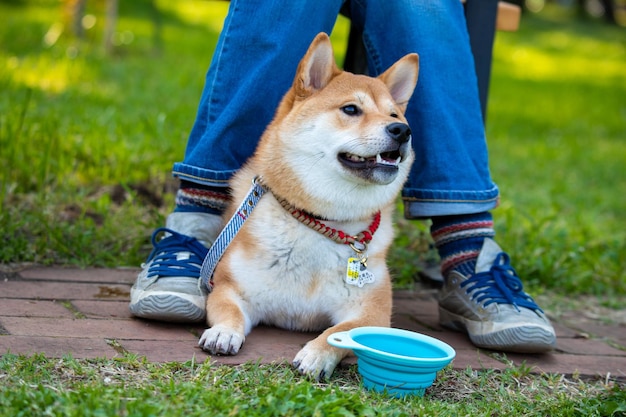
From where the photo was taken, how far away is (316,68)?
2574 mm

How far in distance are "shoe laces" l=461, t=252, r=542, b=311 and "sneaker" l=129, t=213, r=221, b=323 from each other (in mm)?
943

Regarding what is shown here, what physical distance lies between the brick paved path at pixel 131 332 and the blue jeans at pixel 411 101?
0.49m

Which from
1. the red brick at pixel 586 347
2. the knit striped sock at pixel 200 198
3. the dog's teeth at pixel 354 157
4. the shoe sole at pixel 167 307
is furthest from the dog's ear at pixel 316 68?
the red brick at pixel 586 347

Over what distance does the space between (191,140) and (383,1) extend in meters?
0.87

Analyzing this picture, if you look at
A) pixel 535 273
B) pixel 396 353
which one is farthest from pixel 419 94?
pixel 535 273

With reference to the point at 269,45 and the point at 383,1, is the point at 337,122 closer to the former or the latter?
the point at 269,45

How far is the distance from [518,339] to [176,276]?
1142 millimetres

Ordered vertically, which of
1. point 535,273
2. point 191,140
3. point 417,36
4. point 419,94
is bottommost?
point 535,273

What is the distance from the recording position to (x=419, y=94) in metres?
2.80

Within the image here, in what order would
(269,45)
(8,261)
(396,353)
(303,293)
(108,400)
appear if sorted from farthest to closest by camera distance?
(8,261) < (269,45) < (303,293) < (396,353) < (108,400)

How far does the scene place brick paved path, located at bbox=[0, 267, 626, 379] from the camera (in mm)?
2175

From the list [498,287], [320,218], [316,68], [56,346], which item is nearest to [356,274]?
[320,218]

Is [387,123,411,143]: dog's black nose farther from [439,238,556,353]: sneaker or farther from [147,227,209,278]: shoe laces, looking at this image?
[147,227,209,278]: shoe laces

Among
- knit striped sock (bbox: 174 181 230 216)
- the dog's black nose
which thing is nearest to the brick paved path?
knit striped sock (bbox: 174 181 230 216)
